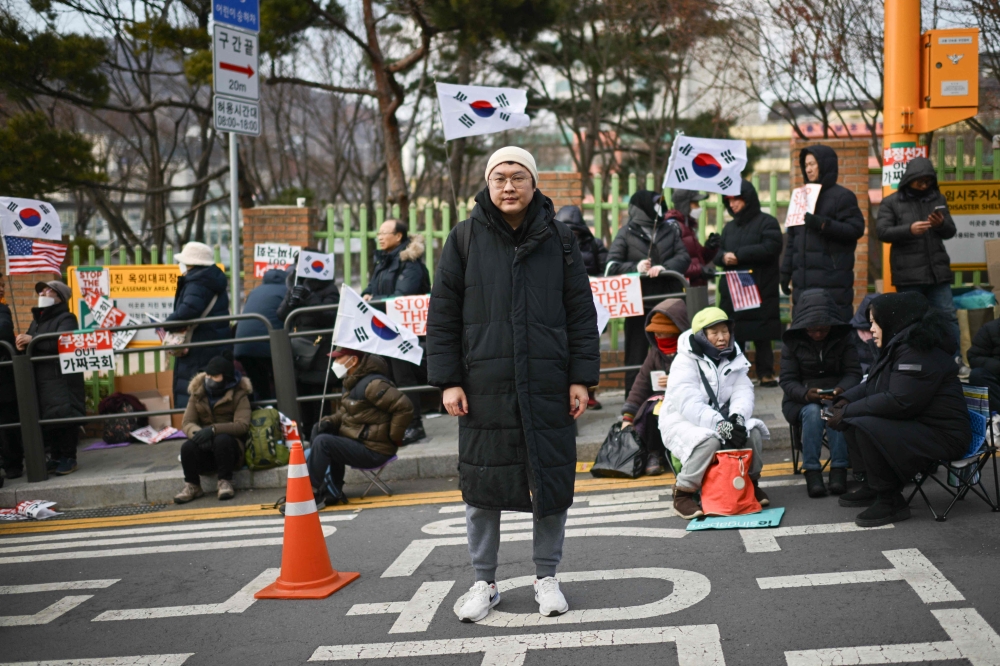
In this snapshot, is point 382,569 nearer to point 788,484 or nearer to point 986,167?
point 788,484

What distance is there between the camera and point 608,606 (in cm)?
486

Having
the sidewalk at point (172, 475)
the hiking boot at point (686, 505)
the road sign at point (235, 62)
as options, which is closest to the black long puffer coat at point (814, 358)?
the hiking boot at point (686, 505)

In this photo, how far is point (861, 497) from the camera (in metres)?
6.30

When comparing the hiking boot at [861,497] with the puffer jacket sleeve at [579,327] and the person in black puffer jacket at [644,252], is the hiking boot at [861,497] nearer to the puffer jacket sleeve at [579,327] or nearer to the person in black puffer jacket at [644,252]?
the puffer jacket sleeve at [579,327]

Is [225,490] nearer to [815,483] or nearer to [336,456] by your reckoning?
[336,456]

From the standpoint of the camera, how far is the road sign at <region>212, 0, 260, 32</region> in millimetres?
9016

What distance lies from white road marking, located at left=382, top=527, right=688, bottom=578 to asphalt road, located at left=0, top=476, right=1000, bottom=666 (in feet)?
0.07

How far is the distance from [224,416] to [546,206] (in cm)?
462

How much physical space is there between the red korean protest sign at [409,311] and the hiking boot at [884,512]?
4.43 metres

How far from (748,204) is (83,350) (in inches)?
248

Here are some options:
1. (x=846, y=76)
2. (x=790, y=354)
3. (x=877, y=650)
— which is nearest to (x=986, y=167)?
(x=790, y=354)

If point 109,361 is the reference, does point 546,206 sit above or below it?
above

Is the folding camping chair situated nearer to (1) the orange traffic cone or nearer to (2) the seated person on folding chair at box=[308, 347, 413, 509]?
(1) the orange traffic cone

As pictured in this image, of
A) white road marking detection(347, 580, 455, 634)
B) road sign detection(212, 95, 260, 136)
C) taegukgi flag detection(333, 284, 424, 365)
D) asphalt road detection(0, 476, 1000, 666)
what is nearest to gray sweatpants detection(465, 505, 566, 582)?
asphalt road detection(0, 476, 1000, 666)
